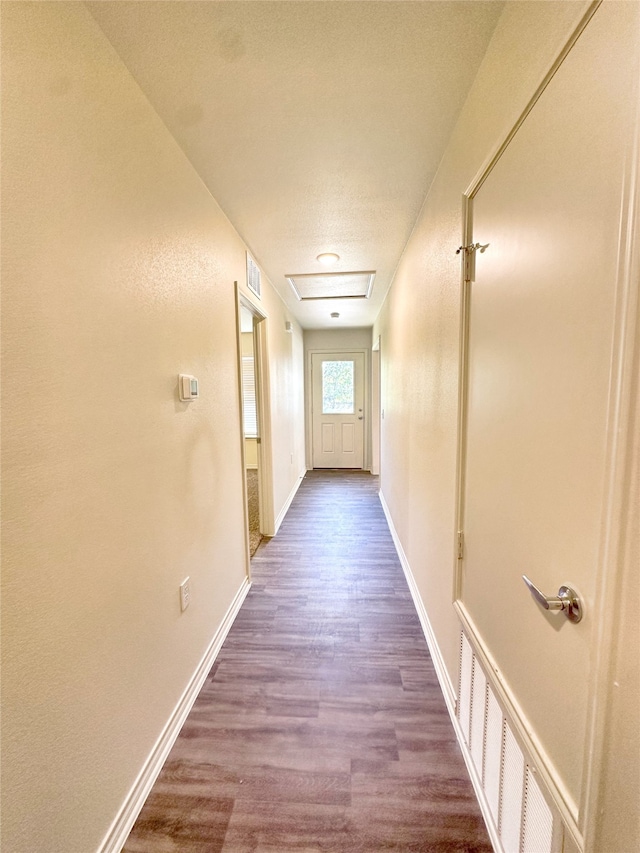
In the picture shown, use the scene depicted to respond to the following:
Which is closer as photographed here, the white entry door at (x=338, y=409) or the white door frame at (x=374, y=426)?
the white door frame at (x=374, y=426)

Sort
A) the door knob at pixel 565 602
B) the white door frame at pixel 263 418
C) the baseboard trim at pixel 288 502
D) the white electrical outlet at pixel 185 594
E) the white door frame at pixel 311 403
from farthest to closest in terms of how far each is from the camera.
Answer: the white door frame at pixel 311 403 → the baseboard trim at pixel 288 502 → the white door frame at pixel 263 418 → the white electrical outlet at pixel 185 594 → the door knob at pixel 565 602

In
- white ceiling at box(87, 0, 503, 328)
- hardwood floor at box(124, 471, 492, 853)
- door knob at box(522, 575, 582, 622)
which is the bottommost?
hardwood floor at box(124, 471, 492, 853)

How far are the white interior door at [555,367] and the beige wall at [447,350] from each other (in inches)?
3.0

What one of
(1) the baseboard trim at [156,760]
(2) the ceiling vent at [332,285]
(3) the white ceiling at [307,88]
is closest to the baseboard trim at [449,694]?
(1) the baseboard trim at [156,760]

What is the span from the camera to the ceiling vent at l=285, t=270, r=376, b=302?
2.78 metres

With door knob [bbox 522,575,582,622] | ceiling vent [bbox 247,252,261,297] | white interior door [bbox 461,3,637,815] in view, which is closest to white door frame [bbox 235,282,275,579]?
ceiling vent [bbox 247,252,261,297]

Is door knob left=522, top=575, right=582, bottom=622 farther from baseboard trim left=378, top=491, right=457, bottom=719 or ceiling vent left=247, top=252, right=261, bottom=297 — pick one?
ceiling vent left=247, top=252, right=261, bottom=297

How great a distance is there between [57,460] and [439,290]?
1548mm

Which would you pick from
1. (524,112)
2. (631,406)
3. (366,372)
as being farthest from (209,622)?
(366,372)

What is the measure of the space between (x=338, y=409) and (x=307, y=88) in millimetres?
4241

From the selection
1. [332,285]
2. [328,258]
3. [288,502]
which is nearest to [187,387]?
[328,258]

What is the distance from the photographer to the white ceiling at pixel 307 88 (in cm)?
89

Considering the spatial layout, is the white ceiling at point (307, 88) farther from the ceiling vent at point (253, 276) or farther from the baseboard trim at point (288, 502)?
the baseboard trim at point (288, 502)

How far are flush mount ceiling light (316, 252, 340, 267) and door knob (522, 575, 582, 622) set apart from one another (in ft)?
7.88
